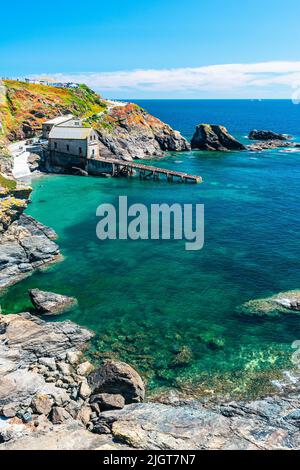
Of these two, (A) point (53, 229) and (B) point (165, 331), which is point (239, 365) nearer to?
(B) point (165, 331)

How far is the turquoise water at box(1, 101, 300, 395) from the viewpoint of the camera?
3319cm

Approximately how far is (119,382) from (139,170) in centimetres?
7538

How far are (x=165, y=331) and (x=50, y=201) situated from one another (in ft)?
153

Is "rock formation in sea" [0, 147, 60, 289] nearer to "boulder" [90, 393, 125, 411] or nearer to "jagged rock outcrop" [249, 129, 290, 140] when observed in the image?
"boulder" [90, 393, 125, 411]

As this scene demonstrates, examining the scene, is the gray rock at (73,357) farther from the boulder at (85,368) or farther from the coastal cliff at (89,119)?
the coastal cliff at (89,119)

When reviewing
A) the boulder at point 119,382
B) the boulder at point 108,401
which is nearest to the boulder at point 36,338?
the boulder at point 119,382

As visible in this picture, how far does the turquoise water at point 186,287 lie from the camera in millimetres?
33188

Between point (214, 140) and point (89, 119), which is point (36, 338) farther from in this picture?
point (214, 140)

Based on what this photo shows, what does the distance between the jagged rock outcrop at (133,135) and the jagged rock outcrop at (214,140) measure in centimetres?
625

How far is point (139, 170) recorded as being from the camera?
99.4m

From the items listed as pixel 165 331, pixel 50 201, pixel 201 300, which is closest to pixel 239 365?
pixel 165 331

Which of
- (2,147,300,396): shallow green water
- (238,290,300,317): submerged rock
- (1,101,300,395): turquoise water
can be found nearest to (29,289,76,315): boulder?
(1,101,300,395): turquoise water

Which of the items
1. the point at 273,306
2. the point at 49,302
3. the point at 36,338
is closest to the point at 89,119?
the point at 49,302
